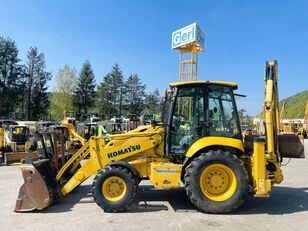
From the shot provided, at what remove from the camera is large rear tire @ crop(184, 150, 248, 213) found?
6586 millimetres

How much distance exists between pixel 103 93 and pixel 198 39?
30168mm

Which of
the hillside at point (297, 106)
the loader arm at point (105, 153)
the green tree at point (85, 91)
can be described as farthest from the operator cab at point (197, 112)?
the hillside at point (297, 106)

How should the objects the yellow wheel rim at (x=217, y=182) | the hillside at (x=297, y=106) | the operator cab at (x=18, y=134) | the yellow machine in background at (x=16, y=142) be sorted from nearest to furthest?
the yellow wheel rim at (x=217, y=182) → the yellow machine in background at (x=16, y=142) → the operator cab at (x=18, y=134) → the hillside at (x=297, y=106)

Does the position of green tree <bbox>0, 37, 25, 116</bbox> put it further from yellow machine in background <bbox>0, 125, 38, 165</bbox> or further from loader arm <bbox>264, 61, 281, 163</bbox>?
loader arm <bbox>264, 61, 281, 163</bbox>

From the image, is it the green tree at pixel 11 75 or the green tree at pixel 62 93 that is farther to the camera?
the green tree at pixel 62 93

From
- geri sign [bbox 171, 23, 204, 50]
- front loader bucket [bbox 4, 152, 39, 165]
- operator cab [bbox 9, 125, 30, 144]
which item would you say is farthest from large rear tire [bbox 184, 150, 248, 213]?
geri sign [bbox 171, 23, 204, 50]

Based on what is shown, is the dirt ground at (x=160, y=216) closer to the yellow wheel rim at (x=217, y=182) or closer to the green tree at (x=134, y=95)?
the yellow wheel rim at (x=217, y=182)

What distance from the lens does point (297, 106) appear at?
67000 mm

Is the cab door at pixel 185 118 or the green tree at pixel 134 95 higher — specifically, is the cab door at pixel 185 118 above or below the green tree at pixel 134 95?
below

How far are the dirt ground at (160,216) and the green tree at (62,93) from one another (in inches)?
1760

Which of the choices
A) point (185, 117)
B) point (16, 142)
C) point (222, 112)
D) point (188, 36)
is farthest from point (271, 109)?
point (188, 36)

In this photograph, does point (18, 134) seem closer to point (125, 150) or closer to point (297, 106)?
point (125, 150)

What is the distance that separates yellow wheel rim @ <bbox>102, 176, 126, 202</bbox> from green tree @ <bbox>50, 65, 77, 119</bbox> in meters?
46.6

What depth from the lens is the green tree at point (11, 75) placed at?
4744 centimetres
